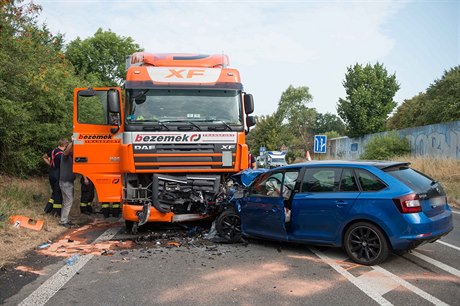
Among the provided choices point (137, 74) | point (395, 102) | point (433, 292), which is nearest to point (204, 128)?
point (137, 74)

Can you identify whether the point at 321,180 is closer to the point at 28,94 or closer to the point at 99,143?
the point at 99,143

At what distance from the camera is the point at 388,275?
5.39 m

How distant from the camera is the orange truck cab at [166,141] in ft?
26.3

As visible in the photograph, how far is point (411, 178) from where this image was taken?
19.6ft

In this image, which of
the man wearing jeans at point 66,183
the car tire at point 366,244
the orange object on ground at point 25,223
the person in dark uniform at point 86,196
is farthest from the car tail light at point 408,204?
the man wearing jeans at point 66,183

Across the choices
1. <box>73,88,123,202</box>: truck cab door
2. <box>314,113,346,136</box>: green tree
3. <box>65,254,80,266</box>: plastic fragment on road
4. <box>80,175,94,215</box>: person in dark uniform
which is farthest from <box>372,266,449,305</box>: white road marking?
<box>314,113,346,136</box>: green tree

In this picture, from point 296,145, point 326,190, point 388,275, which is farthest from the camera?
point 296,145

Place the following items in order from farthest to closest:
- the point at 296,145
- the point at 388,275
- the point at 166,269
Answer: the point at 296,145 → the point at 166,269 → the point at 388,275

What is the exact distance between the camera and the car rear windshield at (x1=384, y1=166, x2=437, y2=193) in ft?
18.9

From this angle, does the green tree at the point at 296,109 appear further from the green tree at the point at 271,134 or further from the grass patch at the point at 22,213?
the grass patch at the point at 22,213

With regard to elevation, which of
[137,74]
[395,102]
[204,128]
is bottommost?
[204,128]

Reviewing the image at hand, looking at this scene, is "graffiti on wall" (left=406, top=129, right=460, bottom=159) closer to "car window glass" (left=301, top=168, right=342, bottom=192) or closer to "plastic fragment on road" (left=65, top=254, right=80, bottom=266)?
"car window glass" (left=301, top=168, right=342, bottom=192)

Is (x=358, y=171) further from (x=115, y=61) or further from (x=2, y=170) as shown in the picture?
(x=115, y=61)

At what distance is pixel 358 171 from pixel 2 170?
10.6 meters
